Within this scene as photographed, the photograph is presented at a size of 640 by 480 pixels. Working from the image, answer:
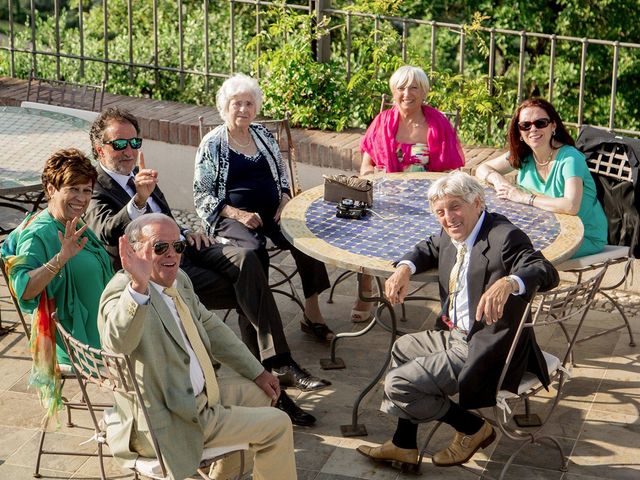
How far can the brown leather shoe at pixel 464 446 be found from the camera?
5195 mm

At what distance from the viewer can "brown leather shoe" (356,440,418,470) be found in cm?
520

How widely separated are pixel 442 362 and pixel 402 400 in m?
0.24

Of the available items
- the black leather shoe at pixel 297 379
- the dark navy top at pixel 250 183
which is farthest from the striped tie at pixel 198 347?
the dark navy top at pixel 250 183

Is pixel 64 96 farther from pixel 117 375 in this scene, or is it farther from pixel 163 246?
pixel 117 375

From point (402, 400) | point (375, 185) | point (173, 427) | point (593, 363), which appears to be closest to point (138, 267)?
point (173, 427)

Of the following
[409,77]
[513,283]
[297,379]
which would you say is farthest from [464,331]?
[409,77]

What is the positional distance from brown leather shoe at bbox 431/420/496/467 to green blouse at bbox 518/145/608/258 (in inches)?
57.0

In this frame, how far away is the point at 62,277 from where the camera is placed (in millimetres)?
5016

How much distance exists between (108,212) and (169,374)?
1.58 metres

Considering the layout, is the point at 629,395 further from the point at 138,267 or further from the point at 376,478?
the point at 138,267

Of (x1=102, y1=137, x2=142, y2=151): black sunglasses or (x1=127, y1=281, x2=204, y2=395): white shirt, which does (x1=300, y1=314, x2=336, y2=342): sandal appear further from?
(x1=127, y1=281, x2=204, y2=395): white shirt

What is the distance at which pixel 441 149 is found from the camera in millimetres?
6926

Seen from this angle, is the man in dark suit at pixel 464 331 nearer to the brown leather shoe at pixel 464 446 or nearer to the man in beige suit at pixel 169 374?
the brown leather shoe at pixel 464 446

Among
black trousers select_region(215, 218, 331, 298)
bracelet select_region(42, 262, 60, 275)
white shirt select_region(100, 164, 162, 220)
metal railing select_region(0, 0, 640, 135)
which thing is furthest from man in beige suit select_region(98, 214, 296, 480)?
metal railing select_region(0, 0, 640, 135)
